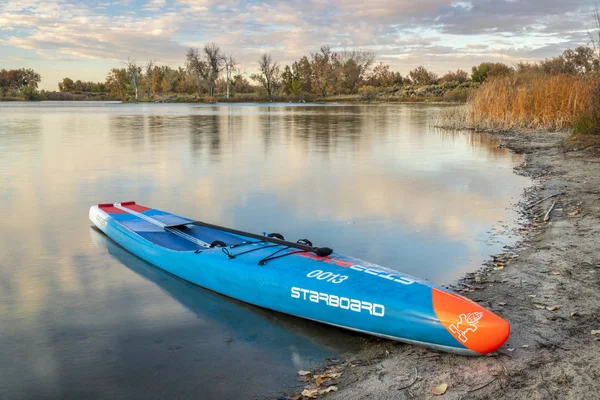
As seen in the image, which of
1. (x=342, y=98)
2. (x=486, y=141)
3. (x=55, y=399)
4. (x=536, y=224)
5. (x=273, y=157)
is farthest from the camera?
(x=342, y=98)

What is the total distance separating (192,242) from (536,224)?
4.29 m

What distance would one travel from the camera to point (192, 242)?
6246 mm

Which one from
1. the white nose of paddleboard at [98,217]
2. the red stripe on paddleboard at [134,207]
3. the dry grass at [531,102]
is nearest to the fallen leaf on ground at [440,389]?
the white nose of paddleboard at [98,217]

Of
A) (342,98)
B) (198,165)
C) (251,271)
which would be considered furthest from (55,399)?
(342,98)

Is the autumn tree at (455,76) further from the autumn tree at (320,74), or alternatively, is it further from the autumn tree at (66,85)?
the autumn tree at (66,85)

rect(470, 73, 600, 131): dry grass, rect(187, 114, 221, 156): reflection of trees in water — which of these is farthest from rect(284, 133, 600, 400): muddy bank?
rect(187, 114, 221, 156): reflection of trees in water

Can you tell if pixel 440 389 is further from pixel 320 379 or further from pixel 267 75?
pixel 267 75

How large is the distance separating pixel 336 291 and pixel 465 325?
973mm

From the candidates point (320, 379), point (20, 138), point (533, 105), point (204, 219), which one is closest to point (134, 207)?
point (204, 219)

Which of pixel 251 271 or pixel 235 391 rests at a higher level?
pixel 251 271

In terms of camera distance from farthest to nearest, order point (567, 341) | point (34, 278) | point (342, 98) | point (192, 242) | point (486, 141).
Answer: point (342, 98) → point (486, 141) → point (192, 242) → point (34, 278) → point (567, 341)

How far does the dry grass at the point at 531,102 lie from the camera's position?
1670cm

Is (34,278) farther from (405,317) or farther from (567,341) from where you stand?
(567,341)

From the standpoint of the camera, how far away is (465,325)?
11.5 feet
